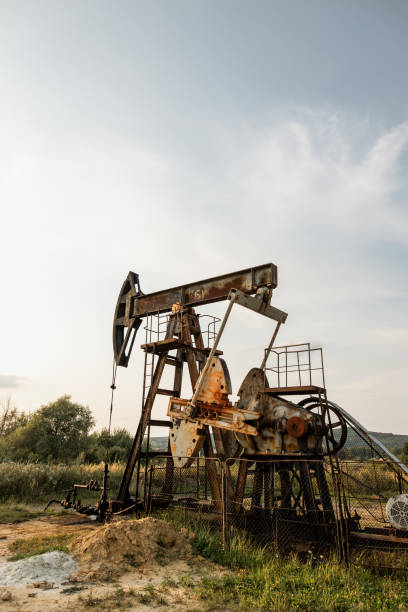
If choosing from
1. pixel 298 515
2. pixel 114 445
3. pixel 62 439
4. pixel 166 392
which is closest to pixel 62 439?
pixel 62 439

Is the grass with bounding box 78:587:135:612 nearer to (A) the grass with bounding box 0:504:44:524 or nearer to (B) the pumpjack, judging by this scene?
(B) the pumpjack

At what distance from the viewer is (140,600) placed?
15.2ft

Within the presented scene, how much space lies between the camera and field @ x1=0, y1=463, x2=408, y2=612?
449cm

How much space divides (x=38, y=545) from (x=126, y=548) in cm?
184

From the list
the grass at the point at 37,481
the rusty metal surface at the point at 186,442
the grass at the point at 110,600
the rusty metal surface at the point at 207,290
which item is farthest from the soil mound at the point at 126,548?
the grass at the point at 37,481

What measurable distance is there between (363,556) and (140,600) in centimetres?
334

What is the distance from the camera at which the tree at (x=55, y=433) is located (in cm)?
2005

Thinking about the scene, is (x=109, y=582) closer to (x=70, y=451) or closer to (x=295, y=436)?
(x=295, y=436)

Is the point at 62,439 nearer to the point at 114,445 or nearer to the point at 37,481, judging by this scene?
the point at 114,445

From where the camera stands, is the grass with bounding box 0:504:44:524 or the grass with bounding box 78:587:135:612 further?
the grass with bounding box 0:504:44:524

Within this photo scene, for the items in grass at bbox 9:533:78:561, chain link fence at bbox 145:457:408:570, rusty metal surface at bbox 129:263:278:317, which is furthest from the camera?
rusty metal surface at bbox 129:263:278:317

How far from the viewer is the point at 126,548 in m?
6.05

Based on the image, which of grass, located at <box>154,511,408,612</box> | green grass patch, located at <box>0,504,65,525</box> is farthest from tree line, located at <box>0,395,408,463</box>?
grass, located at <box>154,511,408,612</box>

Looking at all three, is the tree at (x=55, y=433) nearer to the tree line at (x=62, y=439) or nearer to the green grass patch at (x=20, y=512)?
the tree line at (x=62, y=439)
